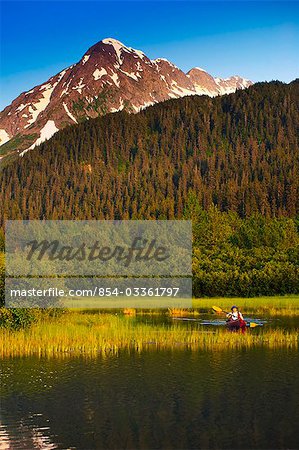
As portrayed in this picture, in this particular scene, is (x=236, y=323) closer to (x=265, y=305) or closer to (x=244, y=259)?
(x=265, y=305)

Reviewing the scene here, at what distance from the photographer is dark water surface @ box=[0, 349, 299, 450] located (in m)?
26.5

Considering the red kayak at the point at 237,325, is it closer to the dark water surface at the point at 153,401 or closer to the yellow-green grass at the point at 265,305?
the dark water surface at the point at 153,401

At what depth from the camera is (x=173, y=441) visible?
2605 centimetres

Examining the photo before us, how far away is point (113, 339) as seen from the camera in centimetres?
4941

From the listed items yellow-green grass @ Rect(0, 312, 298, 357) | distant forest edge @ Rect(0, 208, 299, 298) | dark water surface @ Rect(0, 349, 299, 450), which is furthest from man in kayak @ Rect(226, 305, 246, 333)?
distant forest edge @ Rect(0, 208, 299, 298)

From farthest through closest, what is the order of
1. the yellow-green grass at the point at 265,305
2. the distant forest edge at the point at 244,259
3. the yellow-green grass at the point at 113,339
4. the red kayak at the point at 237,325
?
the distant forest edge at the point at 244,259 → the yellow-green grass at the point at 265,305 → the red kayak at the point at 237,325 → the yellow-green grass at the point at 113,339

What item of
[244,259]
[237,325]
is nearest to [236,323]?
[237,325]

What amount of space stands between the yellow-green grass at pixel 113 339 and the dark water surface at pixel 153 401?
2754 millimetres

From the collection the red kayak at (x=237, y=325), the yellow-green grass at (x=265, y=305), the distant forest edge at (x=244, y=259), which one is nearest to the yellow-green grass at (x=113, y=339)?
the red kayak at (x=237, y=325)

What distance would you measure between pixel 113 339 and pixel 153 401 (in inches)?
682

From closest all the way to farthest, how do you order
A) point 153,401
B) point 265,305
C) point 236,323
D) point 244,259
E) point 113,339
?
point 153,401, point 113,339, point 236,323, point 265,305, point 244,259

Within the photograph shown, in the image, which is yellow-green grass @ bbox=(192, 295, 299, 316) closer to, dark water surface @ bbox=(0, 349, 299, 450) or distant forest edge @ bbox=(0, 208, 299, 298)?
distant forest edge @ bbox=(0, 208, 299, 298)

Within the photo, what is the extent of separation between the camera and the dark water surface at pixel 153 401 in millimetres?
26484

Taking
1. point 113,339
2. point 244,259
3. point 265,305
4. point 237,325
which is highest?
point 244,259
